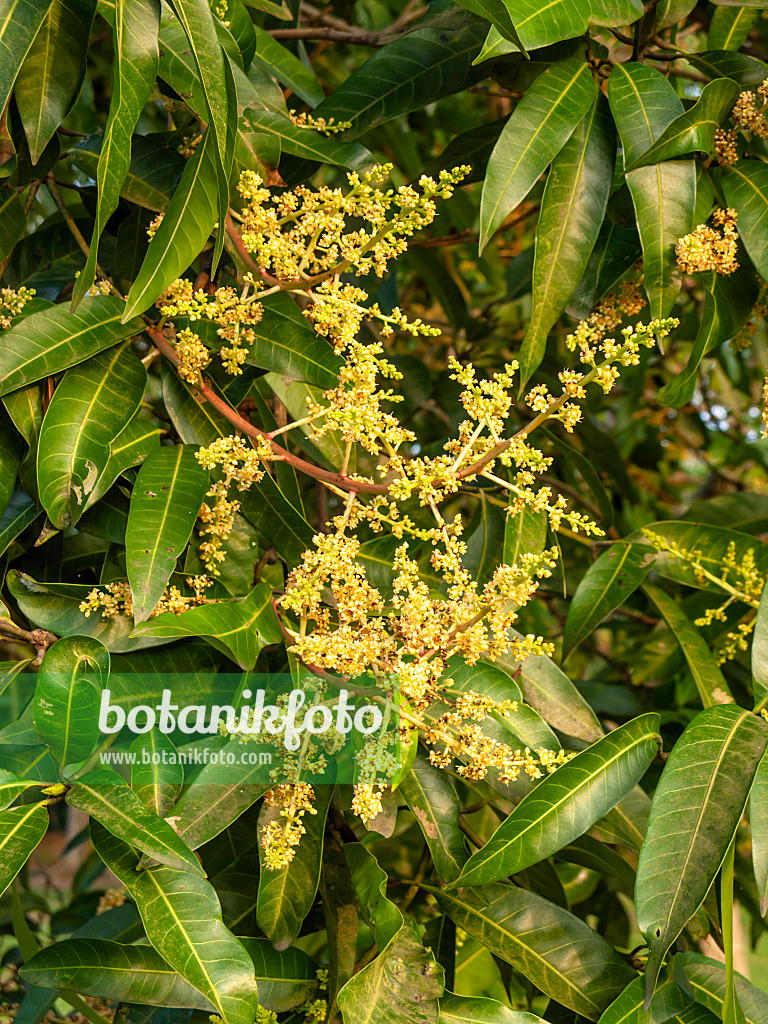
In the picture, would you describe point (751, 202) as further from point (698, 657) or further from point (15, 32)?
point (15, 32)

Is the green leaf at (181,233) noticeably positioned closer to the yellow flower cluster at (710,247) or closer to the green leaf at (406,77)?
the green leaf at (406,77)

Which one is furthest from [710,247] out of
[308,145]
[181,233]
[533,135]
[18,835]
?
[18,835]

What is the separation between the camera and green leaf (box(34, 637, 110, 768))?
84 cm

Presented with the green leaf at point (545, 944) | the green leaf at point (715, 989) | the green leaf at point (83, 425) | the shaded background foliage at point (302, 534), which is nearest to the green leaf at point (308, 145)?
the shaded background foliage at point (302, 534)

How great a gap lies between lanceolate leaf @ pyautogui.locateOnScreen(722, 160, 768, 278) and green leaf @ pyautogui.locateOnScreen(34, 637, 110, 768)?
864 mm

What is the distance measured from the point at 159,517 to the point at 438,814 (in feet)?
1.49

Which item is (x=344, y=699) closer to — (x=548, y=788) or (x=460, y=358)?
(x=548, y=788)

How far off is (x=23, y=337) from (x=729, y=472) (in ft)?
10.5

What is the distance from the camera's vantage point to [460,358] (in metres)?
2.11

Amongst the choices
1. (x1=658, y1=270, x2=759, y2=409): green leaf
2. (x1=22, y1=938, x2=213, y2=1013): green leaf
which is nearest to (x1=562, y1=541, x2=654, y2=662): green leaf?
(x1=658, y1=270, x2=759, y2=409): green leaf

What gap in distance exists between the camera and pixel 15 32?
84 centimetres

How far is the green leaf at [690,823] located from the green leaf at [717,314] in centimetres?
41

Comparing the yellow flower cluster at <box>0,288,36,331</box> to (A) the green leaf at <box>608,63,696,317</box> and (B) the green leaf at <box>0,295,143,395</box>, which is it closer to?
(B) the green leaf at <box>0,295,143,395</box>

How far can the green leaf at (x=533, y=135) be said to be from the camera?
3.11ft
